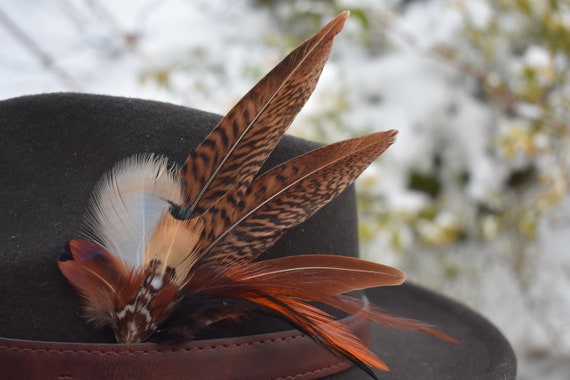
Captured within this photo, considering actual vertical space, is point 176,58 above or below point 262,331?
above

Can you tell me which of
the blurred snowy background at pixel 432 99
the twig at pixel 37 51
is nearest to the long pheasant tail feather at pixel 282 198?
the blurred snowy background at pixel 432 99

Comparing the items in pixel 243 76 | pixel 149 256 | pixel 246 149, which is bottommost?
pixel 149 256

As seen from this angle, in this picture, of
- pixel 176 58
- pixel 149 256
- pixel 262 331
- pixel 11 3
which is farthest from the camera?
pixel 176 58

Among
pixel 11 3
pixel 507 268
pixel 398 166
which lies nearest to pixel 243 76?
pixel 398 166

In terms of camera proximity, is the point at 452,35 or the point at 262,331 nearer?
→ the point at 262,331

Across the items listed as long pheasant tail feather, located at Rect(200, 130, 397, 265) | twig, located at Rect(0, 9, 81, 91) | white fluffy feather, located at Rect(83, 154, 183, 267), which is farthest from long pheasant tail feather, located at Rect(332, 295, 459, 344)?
twig, located at Rect(0, 9, 81, 91)

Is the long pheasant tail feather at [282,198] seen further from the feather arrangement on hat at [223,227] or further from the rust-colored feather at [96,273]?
the rust-colored feather at [96,273]

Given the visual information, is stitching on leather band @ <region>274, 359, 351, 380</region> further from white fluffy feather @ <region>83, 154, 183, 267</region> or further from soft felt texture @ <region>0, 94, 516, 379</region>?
white fluffy feather @ <region>83, 154, 183, 267</region>

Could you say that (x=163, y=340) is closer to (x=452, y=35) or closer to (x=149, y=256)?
(x=149, y=256)
